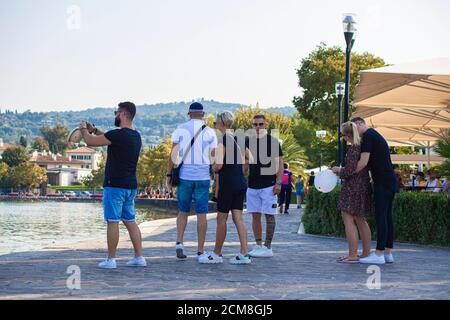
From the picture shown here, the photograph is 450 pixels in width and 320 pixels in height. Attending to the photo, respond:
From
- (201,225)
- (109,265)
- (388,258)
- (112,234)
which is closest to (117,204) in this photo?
(112,234)

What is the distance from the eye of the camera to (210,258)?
920 cm

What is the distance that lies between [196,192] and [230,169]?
0.50 meters

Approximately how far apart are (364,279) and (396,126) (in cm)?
1332

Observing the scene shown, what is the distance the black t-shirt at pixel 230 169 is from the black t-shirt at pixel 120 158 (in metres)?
1.29

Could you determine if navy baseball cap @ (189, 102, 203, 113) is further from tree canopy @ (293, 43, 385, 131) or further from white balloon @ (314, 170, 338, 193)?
tree canopy @ (293, 43, 385, 131)

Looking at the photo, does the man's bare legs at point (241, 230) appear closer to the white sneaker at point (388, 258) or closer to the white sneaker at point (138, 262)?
the white sneaker at point (138, 262)

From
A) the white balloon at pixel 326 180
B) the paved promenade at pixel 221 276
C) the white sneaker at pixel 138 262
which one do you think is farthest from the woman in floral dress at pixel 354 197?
A: the white sneaker at pixel 138 262

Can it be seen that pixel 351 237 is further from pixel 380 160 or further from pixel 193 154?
pixel 193 154

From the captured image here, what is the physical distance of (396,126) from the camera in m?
20.7

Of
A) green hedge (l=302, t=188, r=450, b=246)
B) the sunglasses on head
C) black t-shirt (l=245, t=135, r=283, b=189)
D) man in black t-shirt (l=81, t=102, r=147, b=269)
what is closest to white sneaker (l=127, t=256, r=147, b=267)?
man in black t-shirt (l=81, t=102, r=147, b=269)

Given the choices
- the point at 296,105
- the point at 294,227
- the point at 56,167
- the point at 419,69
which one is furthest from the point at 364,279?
the point at 56,167

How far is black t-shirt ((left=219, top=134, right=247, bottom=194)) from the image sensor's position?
9477 mm

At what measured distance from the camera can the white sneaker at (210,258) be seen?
913cm
